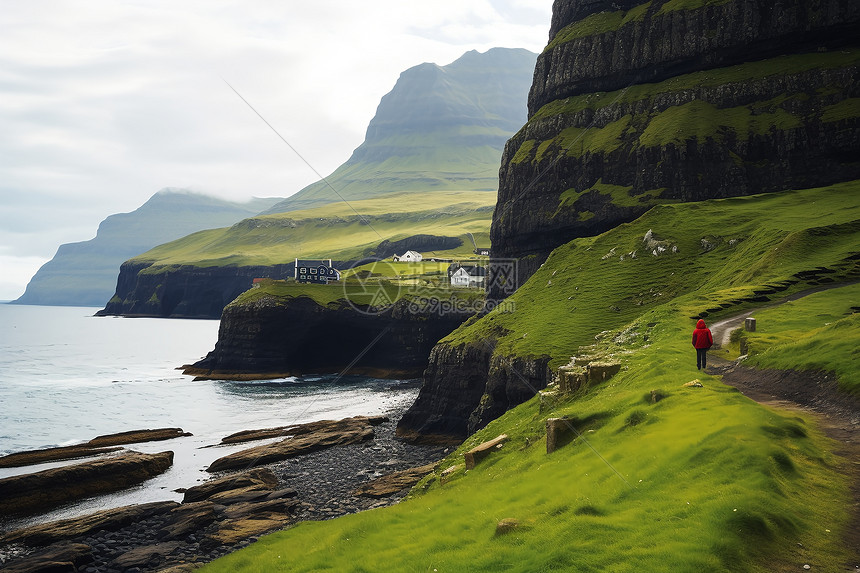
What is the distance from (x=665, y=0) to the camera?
11294 centimetres

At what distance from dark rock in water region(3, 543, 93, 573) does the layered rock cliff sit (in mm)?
36511

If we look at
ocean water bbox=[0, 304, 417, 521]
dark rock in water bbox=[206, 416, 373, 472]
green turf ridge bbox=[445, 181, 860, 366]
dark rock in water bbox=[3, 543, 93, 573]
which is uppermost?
green turf ridge bbox=[445, 181, 860, 366]

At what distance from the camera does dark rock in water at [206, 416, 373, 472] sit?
61.4 metres

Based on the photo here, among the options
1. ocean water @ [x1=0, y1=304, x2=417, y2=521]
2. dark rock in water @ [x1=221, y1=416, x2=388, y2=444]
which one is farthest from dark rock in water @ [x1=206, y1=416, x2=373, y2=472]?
ocean water @ [x1=0, y1=304, x2=417, y2=521]

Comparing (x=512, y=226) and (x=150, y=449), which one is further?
(x=512, y=226)

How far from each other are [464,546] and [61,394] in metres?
114

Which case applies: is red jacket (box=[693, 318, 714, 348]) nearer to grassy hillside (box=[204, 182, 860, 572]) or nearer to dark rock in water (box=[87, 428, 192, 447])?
grassy hillside (box=[204, 182, 860, 572])

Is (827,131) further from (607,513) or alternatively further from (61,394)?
(61,394)

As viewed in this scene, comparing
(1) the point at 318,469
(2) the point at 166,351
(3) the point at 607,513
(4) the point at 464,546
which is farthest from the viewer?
(2) the point at 166,351

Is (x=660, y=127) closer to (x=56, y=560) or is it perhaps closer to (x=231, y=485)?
(x=231, y=485)

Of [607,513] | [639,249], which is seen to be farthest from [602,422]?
[639,249]

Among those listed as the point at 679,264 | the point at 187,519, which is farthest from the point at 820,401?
the point at 679,264

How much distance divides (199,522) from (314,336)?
99032 millimetres

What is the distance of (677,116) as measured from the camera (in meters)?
98.1
